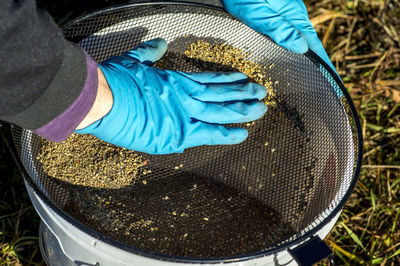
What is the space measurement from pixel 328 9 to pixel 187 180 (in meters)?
1.04

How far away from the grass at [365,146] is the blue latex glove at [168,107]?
21.7 inches

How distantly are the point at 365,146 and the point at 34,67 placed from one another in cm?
118

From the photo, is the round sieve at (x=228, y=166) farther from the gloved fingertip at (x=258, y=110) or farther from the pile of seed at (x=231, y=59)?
the gloved fingertip at (x=258, y=110)

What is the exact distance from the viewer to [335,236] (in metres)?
1.35

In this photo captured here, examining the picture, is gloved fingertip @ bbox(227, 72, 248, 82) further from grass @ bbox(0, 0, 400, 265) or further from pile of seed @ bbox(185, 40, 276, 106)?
grass @ bbox(0, 0, 400, 265)

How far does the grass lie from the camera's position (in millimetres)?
1309

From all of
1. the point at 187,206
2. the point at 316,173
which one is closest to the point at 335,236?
the point at 316,173

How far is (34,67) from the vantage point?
729 mm

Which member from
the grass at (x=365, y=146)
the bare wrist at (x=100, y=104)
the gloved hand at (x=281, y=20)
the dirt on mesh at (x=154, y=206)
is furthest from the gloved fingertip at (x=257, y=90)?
the grass at (x=365, y=146)

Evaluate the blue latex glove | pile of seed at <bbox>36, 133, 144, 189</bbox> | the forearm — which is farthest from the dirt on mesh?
the forearm

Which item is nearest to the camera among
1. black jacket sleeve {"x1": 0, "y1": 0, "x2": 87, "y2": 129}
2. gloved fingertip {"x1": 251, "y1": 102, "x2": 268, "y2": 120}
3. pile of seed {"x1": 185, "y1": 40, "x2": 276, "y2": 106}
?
black jacket sleeve {"x1": 0, "y1": 0, "x2": 87, "y2": 129}

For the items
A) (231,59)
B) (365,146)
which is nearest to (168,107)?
(231,59)

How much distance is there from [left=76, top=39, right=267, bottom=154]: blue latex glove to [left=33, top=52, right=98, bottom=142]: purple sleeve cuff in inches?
2.9

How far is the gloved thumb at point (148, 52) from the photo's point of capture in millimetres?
1116
